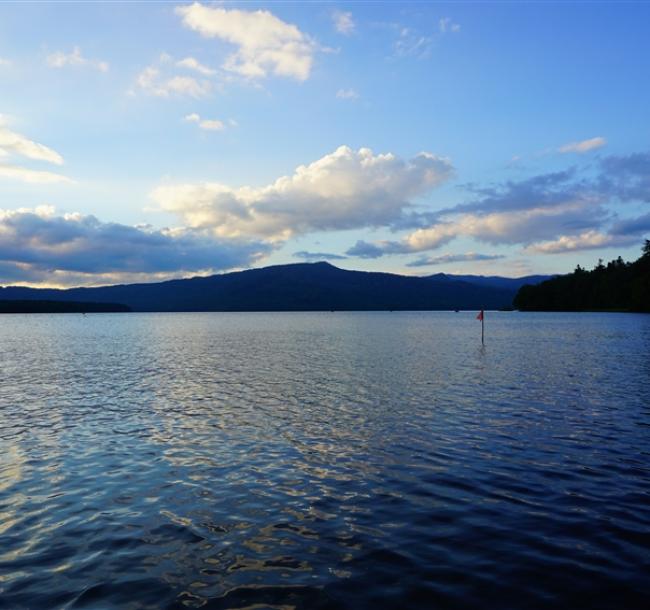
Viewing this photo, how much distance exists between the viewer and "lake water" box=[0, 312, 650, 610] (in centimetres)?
1248

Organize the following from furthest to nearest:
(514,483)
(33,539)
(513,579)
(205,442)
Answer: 1. (205,442)
2. (514,483)
3. (33,539)
4. (513,579)

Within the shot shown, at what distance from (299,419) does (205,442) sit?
25.4ft

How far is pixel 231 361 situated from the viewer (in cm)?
7288

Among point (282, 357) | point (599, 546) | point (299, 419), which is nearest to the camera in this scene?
point (599, 546)

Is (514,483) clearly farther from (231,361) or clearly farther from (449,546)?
(231,361)

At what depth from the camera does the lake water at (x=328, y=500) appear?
1248cm

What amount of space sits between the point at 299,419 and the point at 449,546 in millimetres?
19087

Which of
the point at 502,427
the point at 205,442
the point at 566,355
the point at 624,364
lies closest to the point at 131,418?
the point at 205,442

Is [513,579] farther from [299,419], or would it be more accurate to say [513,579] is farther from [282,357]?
[282,357]

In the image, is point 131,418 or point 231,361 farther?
point 231,361

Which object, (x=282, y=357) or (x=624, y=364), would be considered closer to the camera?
(x=624, y=364)

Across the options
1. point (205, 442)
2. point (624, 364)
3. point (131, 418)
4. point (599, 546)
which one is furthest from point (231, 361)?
point (599, 546)

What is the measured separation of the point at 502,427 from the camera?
96.4ft

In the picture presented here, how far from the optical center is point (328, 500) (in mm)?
18422
